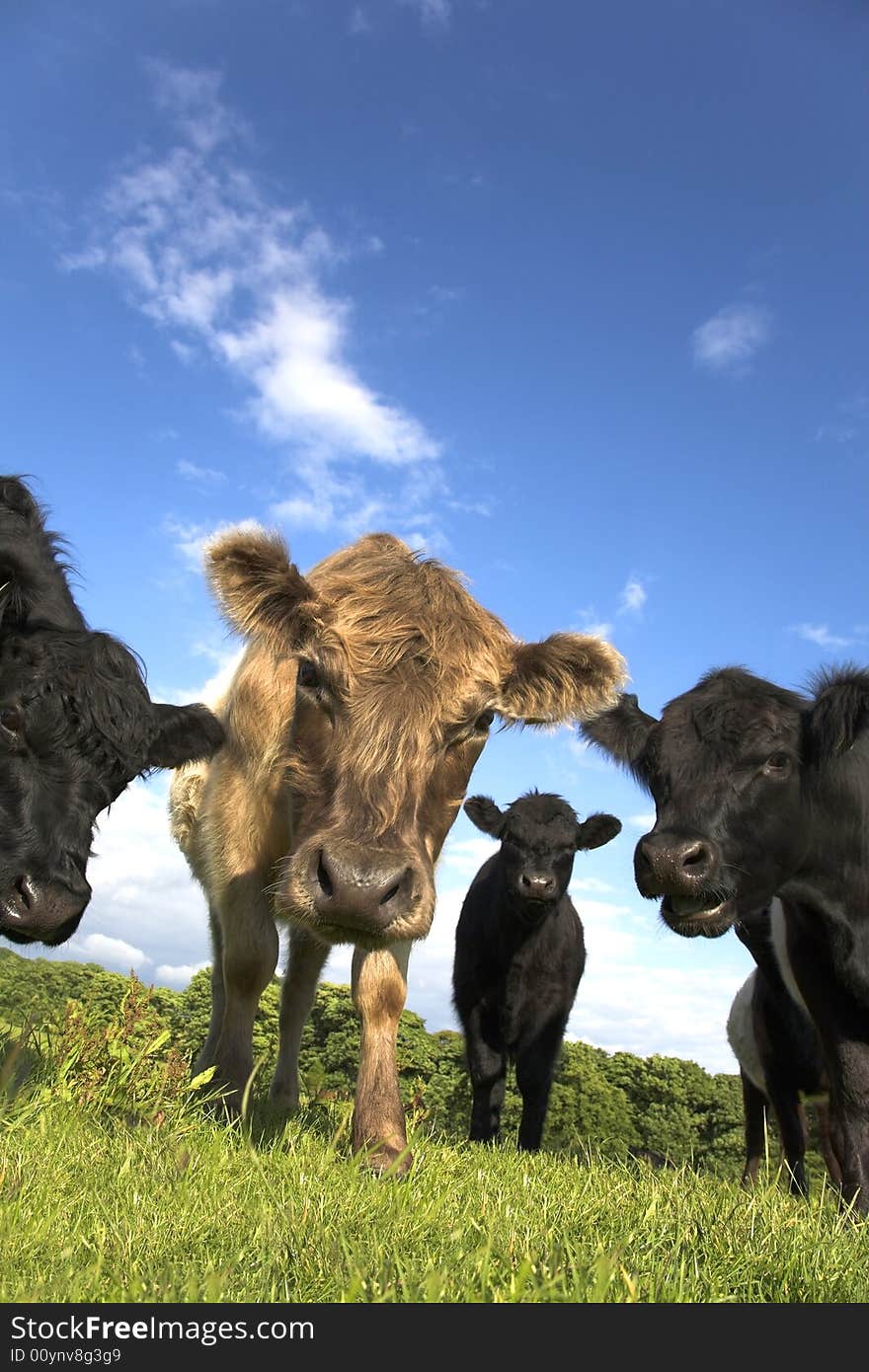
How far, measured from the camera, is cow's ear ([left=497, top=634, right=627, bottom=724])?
5508mm

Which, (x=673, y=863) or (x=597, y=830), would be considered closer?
(x=673, y=863)

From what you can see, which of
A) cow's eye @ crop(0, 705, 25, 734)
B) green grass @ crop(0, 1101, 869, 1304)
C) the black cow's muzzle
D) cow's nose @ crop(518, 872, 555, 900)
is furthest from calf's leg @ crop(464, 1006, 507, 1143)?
cow's eye @ crop(0, 705, 25, 734)

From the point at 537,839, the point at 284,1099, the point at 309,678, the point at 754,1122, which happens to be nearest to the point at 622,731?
the point at 309,678

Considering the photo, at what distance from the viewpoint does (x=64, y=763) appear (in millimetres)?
5398

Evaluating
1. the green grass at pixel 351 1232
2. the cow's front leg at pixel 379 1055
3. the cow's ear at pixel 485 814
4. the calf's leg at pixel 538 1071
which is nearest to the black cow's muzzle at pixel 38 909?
the green grass at pixel 351 1232

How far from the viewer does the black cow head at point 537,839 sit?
8820 mm

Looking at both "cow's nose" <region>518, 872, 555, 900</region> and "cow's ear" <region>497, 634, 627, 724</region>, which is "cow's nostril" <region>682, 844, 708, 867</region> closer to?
"cow's ear" <region>497, 634, 627, 724</region>

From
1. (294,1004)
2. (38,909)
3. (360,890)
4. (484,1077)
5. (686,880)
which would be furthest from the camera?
(484,1077)

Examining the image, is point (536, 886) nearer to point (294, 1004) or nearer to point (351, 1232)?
point (294, 1004)

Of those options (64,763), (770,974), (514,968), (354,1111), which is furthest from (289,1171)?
(514,968)

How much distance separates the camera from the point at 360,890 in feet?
14.0

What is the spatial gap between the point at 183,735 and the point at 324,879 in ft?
7.41

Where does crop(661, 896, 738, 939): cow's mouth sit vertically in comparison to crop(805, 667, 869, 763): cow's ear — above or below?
below

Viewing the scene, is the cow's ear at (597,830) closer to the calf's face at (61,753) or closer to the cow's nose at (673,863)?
the cow's nose at (673,863)
